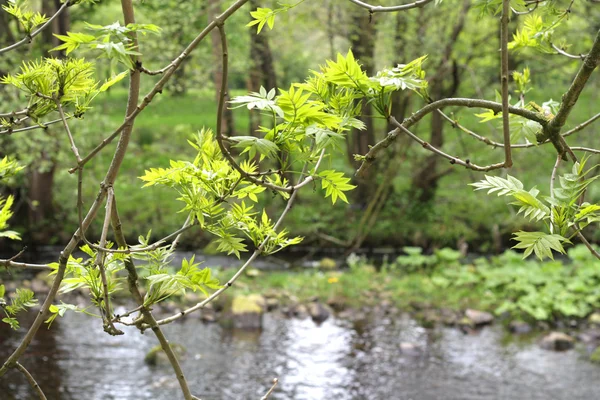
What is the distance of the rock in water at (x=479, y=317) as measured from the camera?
921 centimetres

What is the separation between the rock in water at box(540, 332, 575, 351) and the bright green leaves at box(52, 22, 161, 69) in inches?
315

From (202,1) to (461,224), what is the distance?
693cm

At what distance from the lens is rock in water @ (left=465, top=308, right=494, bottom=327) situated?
921 cm

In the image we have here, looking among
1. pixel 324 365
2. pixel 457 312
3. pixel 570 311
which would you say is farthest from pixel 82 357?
→ pixel 570 311

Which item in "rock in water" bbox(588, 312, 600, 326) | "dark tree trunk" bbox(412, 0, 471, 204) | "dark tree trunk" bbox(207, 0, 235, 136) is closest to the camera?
"rock in water" bbox(588, 312, 600, 326)

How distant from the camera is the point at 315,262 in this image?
493 inches

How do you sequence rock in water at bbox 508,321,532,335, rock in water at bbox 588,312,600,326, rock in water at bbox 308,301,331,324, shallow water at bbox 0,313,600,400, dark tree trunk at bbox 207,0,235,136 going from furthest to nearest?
dark tree trunk at bbox 207,0,235,136, rock in water at bbox 308,301,331,324, rock in water at bbox 588,312,600,326, rock in water at bbox 508,321,532,335, shallow water at bbox 0,313,600,400

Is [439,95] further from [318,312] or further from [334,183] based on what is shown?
[334,183]

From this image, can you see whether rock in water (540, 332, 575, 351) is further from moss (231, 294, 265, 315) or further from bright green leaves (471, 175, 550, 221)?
bright green leaves (471, 175, 550, 221)

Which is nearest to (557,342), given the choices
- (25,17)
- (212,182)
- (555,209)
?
(555,209)

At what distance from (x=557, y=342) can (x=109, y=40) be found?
8135mm

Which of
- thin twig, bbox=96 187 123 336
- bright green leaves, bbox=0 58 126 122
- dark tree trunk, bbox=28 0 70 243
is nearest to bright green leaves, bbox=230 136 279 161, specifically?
thin twig, bbox=96 187 123 336

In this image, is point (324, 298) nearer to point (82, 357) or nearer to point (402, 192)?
point (82, 357)

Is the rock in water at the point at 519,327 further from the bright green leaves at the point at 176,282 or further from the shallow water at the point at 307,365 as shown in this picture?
the bright green leaves at the point at 176,282
